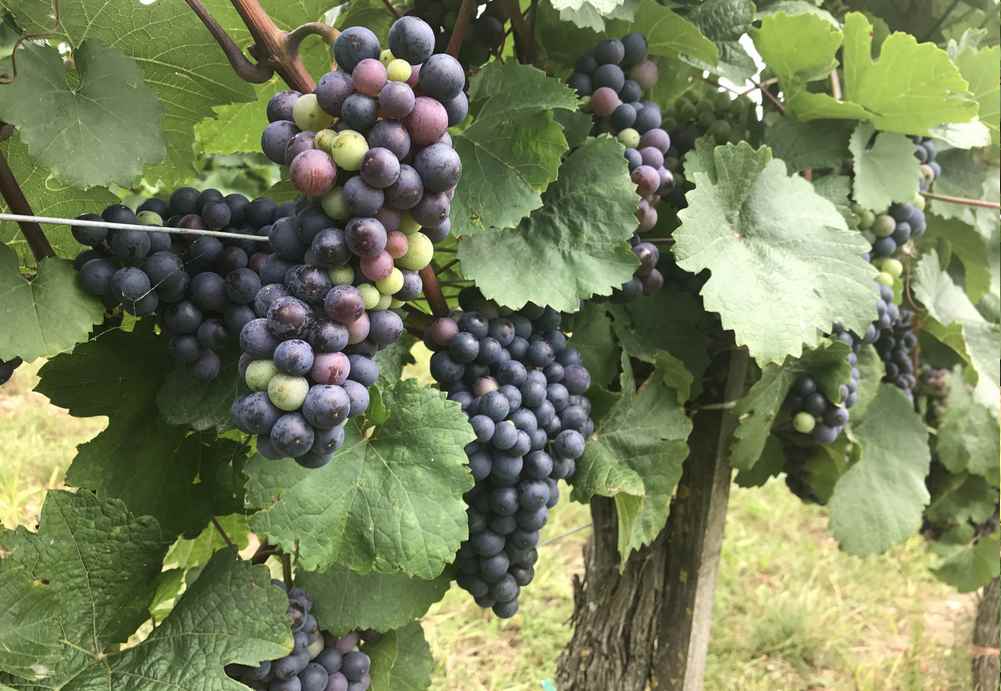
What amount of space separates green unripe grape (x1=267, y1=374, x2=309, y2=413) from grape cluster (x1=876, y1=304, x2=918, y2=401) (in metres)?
1.52

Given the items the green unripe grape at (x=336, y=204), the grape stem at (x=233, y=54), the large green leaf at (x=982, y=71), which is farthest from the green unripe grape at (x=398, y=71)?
the large green leaf at (x=982, y=71)

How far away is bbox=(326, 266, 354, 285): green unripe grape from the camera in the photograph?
742 millimetres

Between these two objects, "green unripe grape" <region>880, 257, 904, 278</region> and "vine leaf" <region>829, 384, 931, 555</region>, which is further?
"vine leaf" <region>829, 384, 931, 555</region>

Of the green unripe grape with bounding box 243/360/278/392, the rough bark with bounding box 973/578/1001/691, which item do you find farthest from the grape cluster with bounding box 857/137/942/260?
the rough bark with bounding box 973/578/1001/691

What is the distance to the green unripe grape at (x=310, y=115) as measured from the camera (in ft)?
2.50

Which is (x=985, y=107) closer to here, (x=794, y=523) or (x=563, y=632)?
(x=563, y=632)

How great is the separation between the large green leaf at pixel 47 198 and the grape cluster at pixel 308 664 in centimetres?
52

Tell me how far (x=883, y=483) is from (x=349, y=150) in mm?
1502

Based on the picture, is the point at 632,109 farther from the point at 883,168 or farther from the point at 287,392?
the point at 287,392

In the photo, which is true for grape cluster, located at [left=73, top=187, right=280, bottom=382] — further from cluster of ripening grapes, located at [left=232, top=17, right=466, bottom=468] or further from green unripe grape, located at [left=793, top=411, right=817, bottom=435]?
green unripe grape, located at [left=793, top=411, right=817, bottom=435]

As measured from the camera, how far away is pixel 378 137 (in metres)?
0.73

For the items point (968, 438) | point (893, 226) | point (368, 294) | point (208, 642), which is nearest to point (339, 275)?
point (368, 294)

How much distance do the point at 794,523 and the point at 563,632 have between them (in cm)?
165

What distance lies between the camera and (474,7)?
108 centimetres
